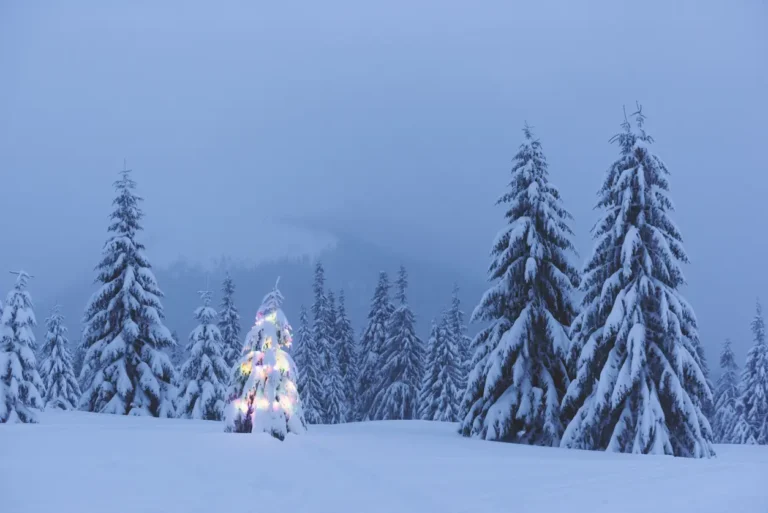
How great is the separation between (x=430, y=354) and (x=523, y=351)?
27.6 m

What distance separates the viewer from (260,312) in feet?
50.8

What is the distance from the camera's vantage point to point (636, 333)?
16797 mm

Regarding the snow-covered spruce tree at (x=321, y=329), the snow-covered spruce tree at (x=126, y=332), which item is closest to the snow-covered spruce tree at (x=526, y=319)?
the snow-covered spruce tree at (x=126, y=332)

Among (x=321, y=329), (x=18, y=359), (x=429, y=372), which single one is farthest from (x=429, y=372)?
(x=18, y=359)

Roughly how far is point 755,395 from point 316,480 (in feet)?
143

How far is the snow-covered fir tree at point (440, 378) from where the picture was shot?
4541 cm

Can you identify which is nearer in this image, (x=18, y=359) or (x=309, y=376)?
(x=18, y=359)

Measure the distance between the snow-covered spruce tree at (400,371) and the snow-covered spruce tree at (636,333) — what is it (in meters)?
32.1

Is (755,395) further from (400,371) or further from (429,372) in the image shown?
(400,371)

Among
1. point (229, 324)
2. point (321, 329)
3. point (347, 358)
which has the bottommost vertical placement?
point (347, 358)

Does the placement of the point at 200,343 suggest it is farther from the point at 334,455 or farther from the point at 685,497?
the point at 685,497

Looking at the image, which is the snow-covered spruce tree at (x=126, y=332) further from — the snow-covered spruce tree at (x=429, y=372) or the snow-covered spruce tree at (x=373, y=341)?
the snow-covered spruce tree at (x=373, y=341)

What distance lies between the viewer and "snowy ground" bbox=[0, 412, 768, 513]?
6.88 meters

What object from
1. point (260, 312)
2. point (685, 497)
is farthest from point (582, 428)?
point (260, 312)
